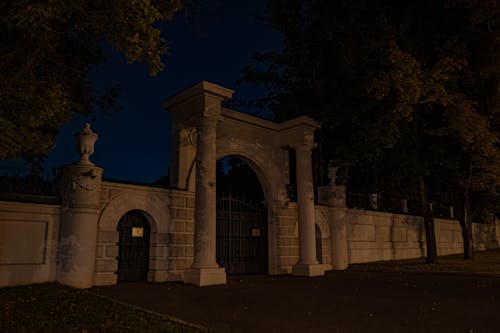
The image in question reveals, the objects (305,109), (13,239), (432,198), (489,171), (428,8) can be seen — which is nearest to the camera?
(13,239)

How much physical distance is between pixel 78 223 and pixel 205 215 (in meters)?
3.38

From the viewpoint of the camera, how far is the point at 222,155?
1353 cm

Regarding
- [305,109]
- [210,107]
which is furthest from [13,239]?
[305,109]

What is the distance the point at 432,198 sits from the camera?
29.4m

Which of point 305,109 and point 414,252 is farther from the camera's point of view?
point 414,252

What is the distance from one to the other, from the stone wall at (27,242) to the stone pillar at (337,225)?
10.9m

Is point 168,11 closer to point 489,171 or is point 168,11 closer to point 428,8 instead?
point 428,8

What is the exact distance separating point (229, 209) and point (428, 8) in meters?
10.6

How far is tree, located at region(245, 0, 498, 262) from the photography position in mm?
13039

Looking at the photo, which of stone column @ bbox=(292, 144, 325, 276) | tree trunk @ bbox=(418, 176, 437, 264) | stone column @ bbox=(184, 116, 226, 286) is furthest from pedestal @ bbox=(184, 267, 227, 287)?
tree trunk @ bbox=(418, 176, 437, 264)

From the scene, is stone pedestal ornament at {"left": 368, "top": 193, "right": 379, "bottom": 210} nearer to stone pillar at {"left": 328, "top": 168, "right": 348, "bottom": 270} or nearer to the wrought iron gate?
stone pillar at {"left": 328, "top": 168, "right": 348, "bottom": 270}

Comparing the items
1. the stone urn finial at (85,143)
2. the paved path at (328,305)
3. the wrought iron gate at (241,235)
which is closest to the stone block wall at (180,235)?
the paved path at (328,305)

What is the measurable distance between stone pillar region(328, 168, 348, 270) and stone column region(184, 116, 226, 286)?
702 centimetres

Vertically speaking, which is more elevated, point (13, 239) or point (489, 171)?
point (489, 171)
